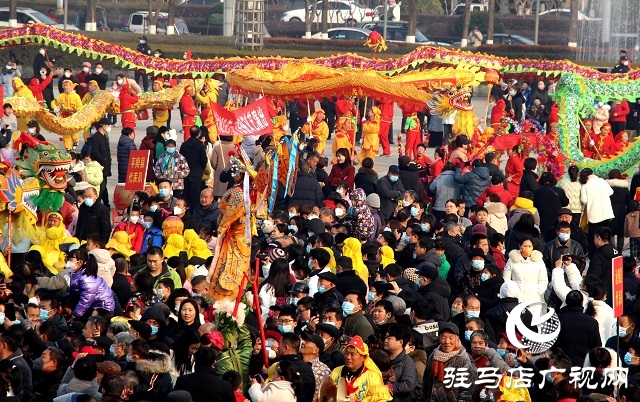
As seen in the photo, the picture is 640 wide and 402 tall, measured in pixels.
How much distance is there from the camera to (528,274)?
12531mm

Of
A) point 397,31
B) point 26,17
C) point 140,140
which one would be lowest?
point 140,140

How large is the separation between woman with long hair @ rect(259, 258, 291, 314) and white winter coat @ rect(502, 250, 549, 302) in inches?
73.1

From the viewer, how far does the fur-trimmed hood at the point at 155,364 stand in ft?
30.8

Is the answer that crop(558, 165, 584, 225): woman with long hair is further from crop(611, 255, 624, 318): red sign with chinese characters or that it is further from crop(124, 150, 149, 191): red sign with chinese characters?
crop(611, 255, 624, 318): red sign with chinese characters

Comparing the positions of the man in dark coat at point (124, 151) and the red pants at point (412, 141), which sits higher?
the man in dark coat at point (124, 151)

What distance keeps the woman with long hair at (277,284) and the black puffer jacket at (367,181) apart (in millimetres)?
5246

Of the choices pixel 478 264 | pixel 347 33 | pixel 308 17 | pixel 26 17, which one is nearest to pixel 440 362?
pixel 478 264

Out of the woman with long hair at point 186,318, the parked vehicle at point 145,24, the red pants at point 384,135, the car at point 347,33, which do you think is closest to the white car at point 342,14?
the parked vehicle at point 145,24

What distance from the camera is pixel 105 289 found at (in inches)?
462

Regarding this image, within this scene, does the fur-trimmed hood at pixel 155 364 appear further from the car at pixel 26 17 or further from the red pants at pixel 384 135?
the car at pixel 26 17

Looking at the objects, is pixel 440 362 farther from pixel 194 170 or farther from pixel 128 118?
pixel 128 118

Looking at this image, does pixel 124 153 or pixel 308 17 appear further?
pixel 308 17

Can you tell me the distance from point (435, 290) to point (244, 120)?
145 inches

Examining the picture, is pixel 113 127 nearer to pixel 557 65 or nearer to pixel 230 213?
pixel 557 65
